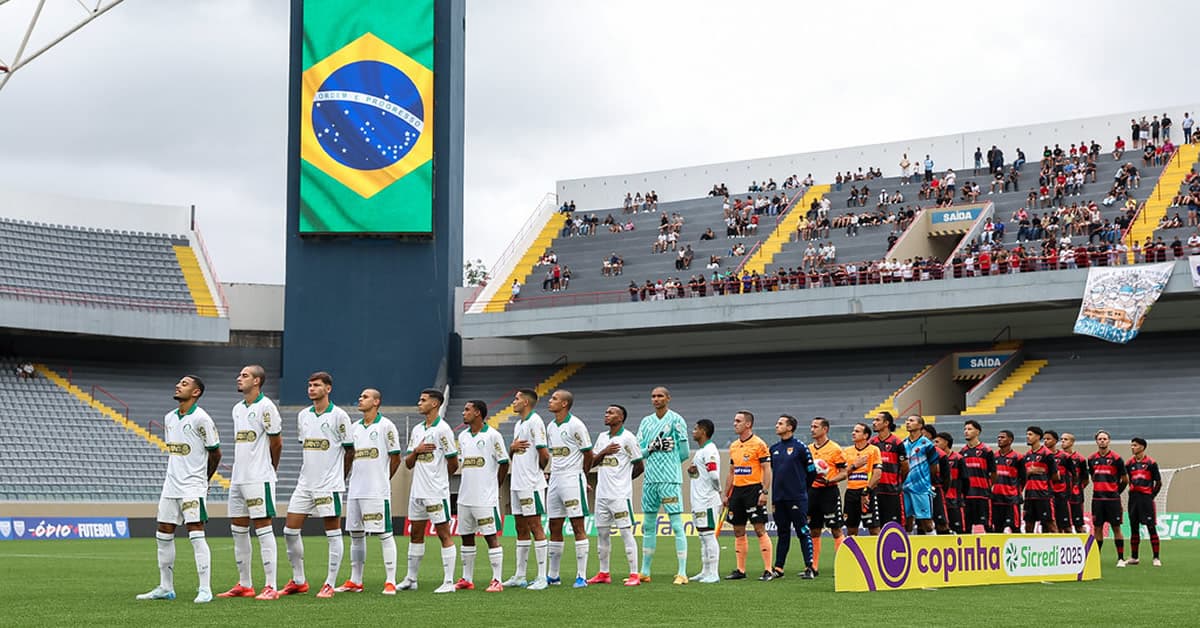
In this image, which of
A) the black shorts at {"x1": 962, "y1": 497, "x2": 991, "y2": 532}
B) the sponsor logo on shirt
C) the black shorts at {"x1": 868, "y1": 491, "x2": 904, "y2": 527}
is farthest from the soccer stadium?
the sponsor logo on shirt

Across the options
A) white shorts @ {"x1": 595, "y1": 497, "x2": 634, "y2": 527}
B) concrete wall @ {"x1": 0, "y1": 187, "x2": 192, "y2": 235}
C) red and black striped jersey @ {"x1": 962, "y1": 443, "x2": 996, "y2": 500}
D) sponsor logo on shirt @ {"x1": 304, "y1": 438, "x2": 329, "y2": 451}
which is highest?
concrete wall @ {"x1": 0, "y1": 187, "x2": 192, "y2": 235}

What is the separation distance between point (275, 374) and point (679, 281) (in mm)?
14895

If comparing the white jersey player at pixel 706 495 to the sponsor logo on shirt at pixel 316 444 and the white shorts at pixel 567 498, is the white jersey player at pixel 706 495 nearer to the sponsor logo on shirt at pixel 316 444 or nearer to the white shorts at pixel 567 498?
the white shorts at pixel 567 498

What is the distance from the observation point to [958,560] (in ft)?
53.9

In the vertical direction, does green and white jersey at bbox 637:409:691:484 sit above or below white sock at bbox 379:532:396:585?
above

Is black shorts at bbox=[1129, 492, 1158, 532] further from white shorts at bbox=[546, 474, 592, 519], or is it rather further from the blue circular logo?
the blue circular logo

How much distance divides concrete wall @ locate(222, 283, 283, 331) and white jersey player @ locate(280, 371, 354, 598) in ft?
127

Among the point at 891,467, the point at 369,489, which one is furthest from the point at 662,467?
the point at 369,489

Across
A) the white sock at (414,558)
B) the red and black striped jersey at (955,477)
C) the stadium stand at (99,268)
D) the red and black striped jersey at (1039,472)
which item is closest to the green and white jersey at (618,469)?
the white sock at (414,558)

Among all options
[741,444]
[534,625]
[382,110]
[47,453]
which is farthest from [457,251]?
[534,625]

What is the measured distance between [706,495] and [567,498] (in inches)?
80.5

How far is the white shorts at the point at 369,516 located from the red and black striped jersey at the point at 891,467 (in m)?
6.90

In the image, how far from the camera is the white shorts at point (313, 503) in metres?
15.3

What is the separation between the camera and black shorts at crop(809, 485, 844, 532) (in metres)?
18.4
